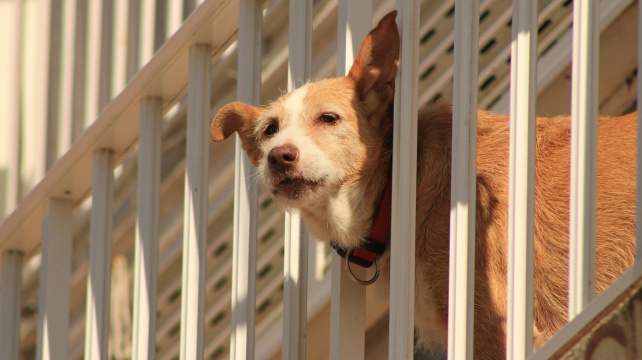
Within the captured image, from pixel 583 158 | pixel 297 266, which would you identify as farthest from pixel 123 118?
pixel 583 158

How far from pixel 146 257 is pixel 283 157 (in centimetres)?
51

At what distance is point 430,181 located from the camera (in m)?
2.47

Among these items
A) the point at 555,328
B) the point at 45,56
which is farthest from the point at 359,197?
the point at 45,56

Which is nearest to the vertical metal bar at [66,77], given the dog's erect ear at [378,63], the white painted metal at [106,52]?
the white painted metal at [106,52]

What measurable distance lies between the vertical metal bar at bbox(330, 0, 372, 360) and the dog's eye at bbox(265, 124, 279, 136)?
1.57 ft

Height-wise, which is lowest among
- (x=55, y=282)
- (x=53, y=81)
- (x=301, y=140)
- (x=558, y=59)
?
(x=55, y=282)

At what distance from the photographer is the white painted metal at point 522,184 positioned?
1748mm

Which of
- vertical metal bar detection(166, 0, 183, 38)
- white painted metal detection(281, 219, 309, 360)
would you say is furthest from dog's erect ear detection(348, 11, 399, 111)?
vertical metal bar detection(166, 0, 183, 38)

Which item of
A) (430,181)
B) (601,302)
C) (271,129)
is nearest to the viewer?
(601,302)

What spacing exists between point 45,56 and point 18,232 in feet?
3.75

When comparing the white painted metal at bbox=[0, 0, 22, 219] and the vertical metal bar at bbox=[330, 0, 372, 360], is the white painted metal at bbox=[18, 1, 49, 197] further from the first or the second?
the vertical metal bar at bbox=[330, 0, 372, 360]

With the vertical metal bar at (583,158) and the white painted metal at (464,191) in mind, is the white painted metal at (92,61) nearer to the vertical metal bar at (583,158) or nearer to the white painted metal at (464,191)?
the white painted metal at (464,191)

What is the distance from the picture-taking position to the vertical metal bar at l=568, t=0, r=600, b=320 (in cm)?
167

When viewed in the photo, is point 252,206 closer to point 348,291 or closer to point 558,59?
point 348,291
